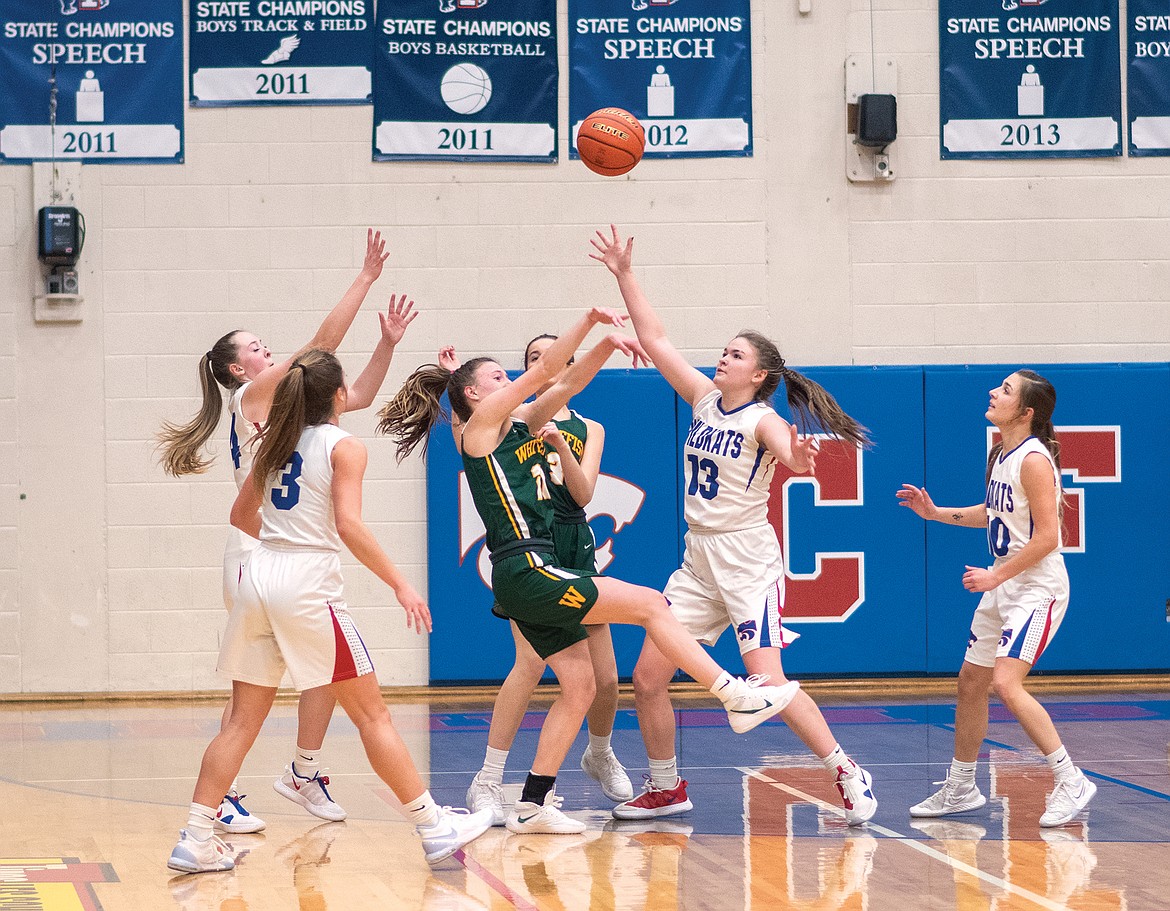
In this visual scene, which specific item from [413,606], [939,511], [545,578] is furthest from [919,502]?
[413,606]

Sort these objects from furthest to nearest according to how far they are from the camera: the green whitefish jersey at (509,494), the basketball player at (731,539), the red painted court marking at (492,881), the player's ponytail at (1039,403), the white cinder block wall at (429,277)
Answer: the white cinder block wall at (429,277)
the player's ponytail at (1039,403)
the basketball player at (731,539)
the green whitefish jersey at (509,494)
the red painted court marking at (492,881)

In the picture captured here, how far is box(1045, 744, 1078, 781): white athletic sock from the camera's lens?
531 cm

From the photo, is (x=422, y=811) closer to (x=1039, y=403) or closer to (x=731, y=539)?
(x=731, y=539)

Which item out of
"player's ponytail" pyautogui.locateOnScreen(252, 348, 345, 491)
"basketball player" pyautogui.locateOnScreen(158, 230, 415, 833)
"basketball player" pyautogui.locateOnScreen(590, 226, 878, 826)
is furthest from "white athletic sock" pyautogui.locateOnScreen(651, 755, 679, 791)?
"player's ponytail" pyautogui.locateOnScreen(252, 348, 345, 491)

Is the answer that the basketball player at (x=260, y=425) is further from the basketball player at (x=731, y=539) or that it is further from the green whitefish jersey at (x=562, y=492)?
the basketball player at (x=731, y=539)

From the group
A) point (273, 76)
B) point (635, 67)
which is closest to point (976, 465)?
point (635, 67)

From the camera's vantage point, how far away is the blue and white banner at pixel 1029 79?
948 cm

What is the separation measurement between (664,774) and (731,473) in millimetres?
1153

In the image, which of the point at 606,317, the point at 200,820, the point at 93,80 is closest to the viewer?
the point at 200,820

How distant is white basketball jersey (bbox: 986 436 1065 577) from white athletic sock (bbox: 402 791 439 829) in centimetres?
240

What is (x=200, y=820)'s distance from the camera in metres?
4.58

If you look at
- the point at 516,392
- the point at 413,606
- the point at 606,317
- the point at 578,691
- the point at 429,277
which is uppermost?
the point at 429,277

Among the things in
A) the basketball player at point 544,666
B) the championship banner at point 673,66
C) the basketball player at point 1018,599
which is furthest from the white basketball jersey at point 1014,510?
the championship banner at point 673,66

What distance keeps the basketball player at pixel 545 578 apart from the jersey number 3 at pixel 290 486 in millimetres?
650
